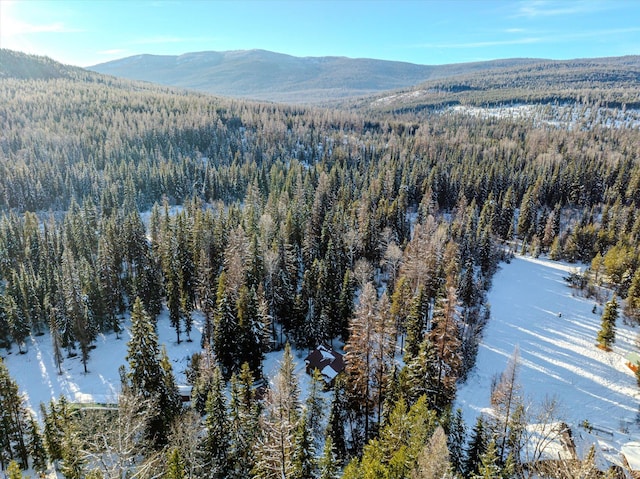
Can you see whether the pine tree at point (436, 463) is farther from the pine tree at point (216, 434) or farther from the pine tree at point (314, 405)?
the pine tree at point (216, 434)

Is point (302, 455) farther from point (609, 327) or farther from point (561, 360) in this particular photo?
point (609, 327)

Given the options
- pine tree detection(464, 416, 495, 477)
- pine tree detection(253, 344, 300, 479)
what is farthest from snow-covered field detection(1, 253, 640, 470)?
pine tree detection(253, 344, 300, 479)

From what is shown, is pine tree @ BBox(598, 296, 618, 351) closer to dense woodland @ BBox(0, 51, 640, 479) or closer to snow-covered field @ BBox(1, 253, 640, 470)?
snow-covered field @ BBox(1, 253, 640, 470)

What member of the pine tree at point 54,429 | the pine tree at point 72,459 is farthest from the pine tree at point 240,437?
the pine tree at point 54,429

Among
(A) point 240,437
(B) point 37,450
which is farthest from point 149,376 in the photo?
(B) point 37,450

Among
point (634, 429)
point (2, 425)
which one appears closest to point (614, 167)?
point (634, 429)
